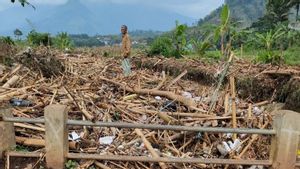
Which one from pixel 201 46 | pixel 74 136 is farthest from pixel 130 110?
pixel 201 46

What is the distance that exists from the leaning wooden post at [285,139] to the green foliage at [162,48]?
11888mm

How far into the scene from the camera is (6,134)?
5098mm

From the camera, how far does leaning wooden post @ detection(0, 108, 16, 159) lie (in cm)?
500

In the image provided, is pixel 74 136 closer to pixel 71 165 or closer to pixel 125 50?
pixel 71 165

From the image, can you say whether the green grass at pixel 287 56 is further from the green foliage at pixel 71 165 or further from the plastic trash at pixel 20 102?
the green foliage at pixel 71 165

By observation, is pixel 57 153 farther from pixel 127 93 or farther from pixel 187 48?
pixel 187 48

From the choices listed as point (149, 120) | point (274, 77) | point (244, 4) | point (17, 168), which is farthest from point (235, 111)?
point (244, 4)

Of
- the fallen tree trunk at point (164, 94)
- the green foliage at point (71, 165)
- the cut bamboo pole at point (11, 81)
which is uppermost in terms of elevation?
the cut bamboo pole at point (11, 81)

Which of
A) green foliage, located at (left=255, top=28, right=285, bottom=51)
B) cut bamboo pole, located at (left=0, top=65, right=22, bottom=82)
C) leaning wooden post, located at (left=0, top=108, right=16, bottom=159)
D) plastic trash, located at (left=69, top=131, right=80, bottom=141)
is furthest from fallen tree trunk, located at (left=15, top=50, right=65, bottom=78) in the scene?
green foliage, located at (left=255, top=28, right=285, bottom=51)

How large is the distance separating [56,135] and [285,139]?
2.79 metres

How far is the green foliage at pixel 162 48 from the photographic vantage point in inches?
667

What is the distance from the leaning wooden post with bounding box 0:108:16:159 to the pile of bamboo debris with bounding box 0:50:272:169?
0.83 feet

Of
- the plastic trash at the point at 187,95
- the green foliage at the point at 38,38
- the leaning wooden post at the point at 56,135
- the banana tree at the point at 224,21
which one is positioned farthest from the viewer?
the green foliage at the point at 38,38

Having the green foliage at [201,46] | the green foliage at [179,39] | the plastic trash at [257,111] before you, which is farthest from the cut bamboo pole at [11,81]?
the green foliage at [201,46]
